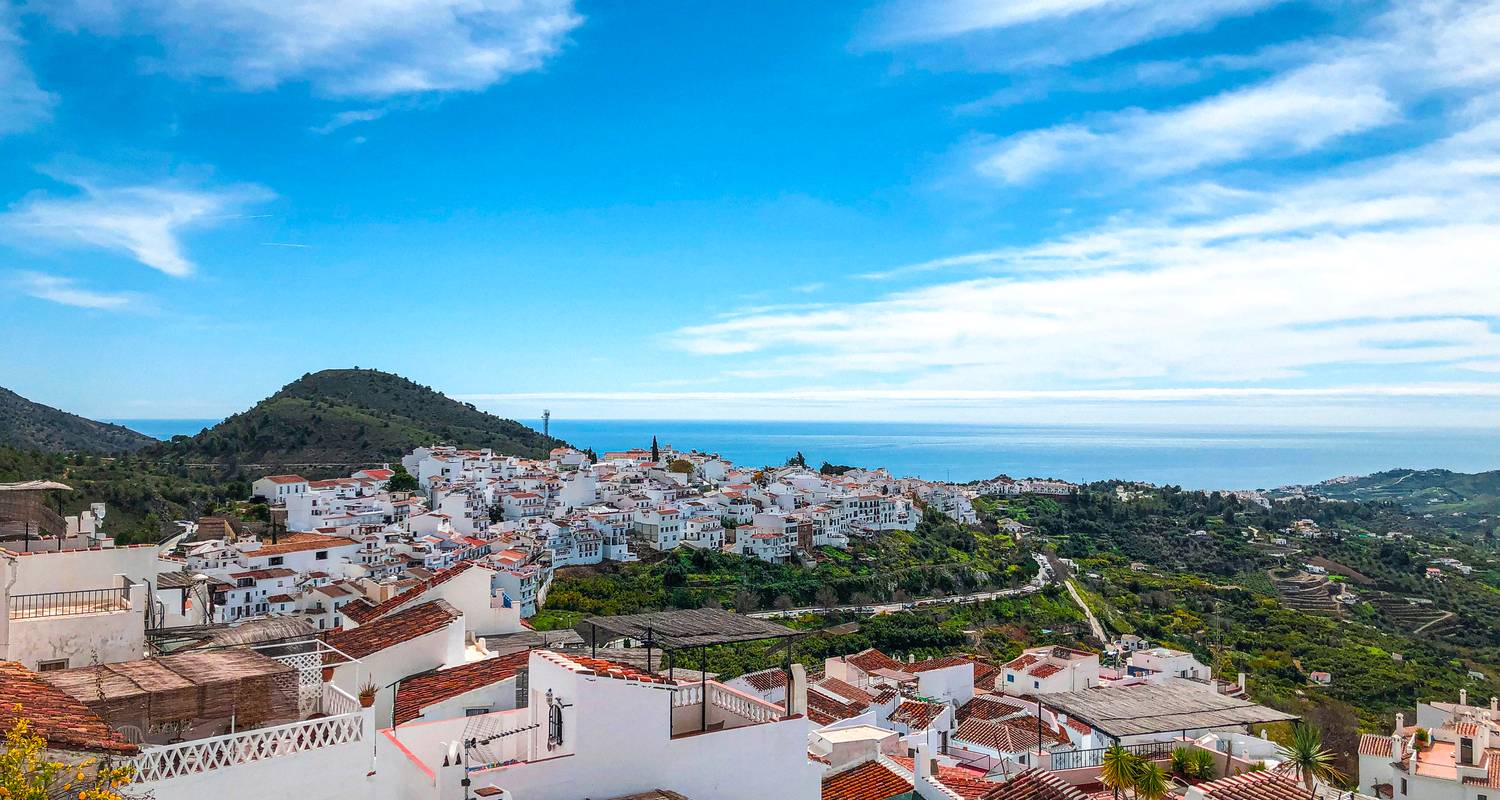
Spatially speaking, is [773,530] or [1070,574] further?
[1070,574]

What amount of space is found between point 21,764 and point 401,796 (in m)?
3.04

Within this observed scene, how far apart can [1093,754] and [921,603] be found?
3549cm

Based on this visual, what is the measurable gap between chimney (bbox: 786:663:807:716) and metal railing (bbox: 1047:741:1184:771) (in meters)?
3.87

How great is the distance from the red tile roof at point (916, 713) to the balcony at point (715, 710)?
1080 cm

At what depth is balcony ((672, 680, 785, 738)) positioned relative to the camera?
25.8 ft

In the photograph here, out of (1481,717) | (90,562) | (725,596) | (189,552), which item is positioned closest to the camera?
(90,562)

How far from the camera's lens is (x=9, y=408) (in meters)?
68.7

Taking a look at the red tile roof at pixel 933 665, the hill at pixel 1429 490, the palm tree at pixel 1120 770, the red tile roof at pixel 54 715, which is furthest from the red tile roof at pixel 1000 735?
the hill at pixel 1429 490

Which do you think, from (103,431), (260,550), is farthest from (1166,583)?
(103,431)

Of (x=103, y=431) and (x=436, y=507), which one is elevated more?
(x=103, y=431)

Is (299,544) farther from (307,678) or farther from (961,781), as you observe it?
(961,781)

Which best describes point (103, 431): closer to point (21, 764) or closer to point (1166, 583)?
point (1166, 583)

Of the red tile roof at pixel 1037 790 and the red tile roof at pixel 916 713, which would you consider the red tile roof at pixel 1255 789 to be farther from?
the red tile roof at pixel 916 713

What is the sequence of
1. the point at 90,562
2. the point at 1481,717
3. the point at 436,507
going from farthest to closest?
1. the point at 436,507
2. the point at 1481,717
3. the point at 90,562
